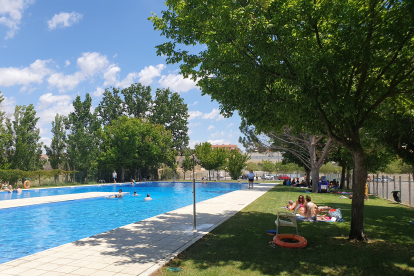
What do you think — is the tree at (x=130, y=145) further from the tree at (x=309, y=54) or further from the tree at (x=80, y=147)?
the tree at (x=309, y=54)

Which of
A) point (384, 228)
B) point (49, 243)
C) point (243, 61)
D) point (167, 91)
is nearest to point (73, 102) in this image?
point (167, 91)

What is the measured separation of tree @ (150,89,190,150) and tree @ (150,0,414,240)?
166 feet

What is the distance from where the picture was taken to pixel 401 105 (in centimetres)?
974

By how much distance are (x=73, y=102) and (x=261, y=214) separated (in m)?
42.8

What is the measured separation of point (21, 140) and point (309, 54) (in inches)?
1521

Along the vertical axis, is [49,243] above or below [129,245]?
below

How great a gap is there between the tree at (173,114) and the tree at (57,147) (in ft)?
69.1

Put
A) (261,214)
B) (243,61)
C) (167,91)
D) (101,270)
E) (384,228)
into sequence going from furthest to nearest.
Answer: (167,91) < (261,214) < (384,228) < (243,61) < (101,270)

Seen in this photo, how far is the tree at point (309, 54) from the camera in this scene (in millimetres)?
6816

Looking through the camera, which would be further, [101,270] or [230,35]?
[230,35]

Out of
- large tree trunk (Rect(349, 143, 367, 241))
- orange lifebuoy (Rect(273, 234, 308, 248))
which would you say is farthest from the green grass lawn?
large tree trunk (Rect(349, 143, 367, 241))

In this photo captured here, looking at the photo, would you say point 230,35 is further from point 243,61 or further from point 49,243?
point 49,243

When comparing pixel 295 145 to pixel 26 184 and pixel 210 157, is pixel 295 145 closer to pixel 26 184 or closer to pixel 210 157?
pixel 210 157

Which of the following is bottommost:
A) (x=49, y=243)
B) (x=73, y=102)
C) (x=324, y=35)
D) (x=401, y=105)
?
(x=49, y=243)
